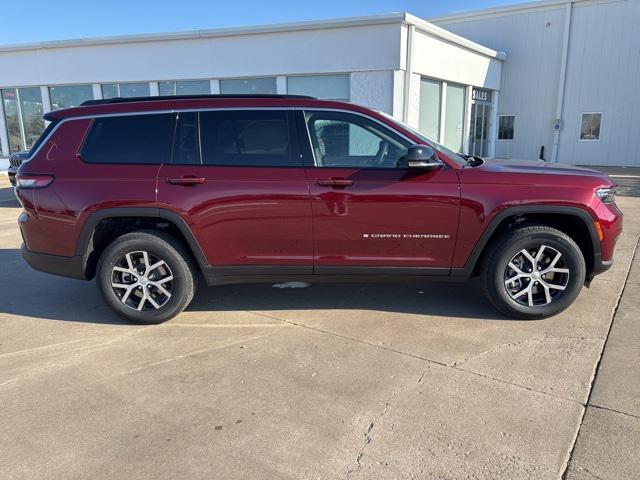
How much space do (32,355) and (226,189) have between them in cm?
195

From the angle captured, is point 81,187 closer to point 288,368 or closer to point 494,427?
point 288,368

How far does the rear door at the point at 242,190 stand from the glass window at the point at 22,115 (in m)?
16.9

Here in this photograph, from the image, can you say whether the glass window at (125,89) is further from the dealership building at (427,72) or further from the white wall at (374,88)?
the white wall at (374,88)

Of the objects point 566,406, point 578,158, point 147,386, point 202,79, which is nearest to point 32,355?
point 147,386

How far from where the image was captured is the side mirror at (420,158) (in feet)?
12.4

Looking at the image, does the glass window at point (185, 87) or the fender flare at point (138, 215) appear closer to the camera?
the fender flare at point (138, 215)

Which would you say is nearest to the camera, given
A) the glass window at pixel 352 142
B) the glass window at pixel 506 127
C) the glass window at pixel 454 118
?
the glass window at pixel 352 142

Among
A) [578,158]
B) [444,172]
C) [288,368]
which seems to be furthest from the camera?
[578,158]

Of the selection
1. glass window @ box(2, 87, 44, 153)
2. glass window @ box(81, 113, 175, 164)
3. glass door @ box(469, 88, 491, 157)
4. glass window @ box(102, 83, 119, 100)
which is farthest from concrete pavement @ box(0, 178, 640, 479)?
glass door @ box(469, 88, 491, 157)

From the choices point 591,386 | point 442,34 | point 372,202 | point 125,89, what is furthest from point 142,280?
point 125,89

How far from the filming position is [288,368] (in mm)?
3465

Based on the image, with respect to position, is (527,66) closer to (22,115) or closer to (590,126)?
(590,126)

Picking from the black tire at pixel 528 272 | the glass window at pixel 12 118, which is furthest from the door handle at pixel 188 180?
the glass window at pixel 12 118

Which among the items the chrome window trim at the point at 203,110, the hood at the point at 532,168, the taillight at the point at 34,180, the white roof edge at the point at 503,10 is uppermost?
the white roof edge at the point at 503,10
